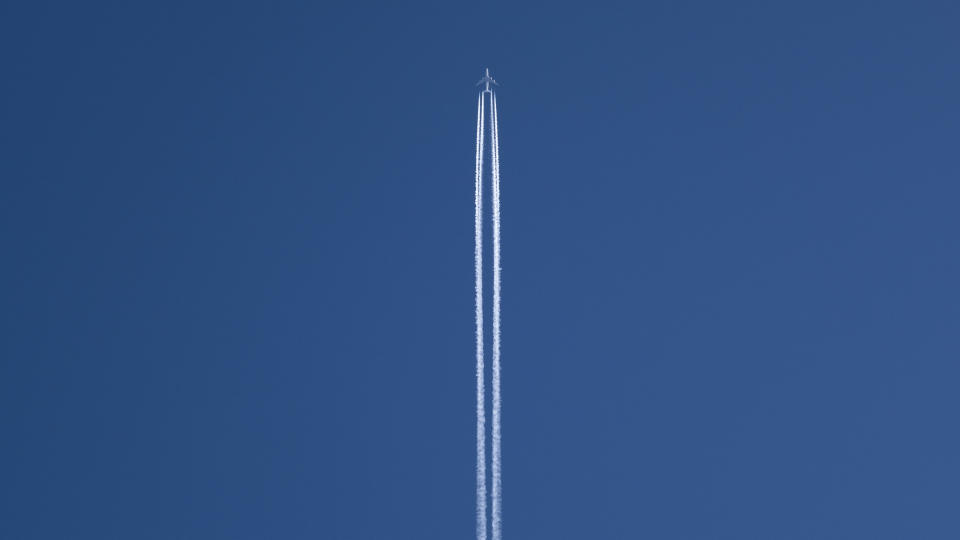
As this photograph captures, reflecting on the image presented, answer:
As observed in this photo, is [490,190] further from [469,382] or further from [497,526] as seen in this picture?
[497,526]

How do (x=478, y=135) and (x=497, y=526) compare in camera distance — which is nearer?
(x=497, y=526)

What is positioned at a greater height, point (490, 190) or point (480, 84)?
point (480, 84)

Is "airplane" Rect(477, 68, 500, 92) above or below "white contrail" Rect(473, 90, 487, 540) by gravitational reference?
above

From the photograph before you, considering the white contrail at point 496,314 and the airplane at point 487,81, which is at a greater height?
the airplane at point 487,81

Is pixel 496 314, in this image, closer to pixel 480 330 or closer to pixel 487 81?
pixel 480 330

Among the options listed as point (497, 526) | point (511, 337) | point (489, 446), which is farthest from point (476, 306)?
point (497, 526)
